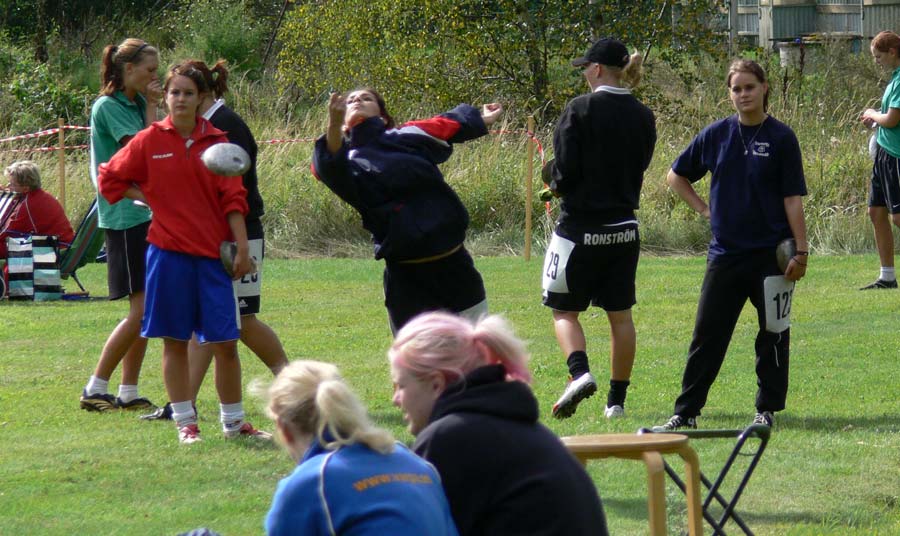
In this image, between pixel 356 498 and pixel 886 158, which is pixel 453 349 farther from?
pixel 886 158

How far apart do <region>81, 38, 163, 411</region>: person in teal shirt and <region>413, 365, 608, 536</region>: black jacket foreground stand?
15.4ft

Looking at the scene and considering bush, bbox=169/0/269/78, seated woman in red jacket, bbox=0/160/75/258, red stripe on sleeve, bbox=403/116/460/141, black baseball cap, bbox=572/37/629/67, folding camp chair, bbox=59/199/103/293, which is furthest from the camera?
bush, bbox=169/0/269/78

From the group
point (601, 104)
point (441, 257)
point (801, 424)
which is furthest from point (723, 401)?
point (441, 257)

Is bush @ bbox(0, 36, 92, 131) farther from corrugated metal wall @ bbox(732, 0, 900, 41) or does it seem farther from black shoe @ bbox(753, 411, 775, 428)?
black shoe @ bbox(753, 411, 775, 428)

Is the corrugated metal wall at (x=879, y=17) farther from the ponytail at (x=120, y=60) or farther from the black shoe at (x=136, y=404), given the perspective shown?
the black shoe at (x=136, y=404)

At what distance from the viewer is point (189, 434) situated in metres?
7.15

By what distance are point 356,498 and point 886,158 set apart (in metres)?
10.2

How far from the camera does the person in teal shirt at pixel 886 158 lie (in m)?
12.2

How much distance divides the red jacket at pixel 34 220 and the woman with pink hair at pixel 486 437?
11.3 meters

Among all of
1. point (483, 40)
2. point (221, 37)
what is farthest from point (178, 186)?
point (221, 37)

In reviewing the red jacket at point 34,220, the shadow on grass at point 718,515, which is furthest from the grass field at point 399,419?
the red jacket at point 34,220

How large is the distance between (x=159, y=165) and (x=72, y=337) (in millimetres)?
4801

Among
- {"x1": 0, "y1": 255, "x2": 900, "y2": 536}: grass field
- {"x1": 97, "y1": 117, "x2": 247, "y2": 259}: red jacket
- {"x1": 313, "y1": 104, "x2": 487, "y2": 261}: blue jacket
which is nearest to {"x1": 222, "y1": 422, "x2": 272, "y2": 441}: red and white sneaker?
{"x1": 0, "y1": 255, "x2": 900, "y2": 536}: grass field

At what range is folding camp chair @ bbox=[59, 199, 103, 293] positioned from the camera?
13672 millimetres
